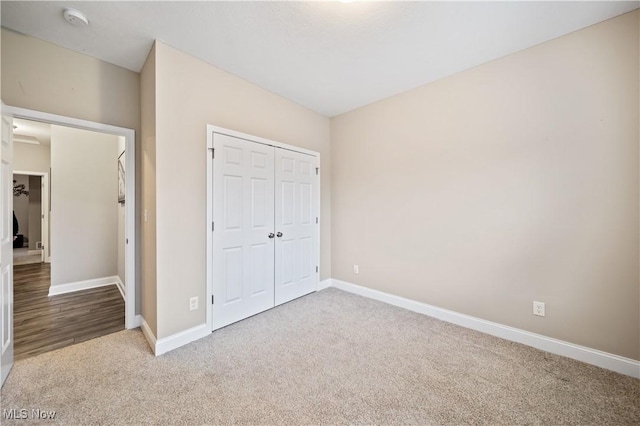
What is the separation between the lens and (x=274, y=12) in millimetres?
1864

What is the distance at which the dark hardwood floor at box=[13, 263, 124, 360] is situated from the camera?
2.33 m

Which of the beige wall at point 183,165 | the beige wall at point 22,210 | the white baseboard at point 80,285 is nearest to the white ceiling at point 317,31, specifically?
the beige wall at point 183,165

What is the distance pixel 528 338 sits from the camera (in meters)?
2.28

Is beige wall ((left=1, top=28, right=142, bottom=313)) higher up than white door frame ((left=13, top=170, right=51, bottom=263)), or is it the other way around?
beige wall ((left=1, top=28, right=142, bottom=313))

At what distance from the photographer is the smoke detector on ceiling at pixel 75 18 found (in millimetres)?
1834

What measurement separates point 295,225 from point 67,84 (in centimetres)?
264

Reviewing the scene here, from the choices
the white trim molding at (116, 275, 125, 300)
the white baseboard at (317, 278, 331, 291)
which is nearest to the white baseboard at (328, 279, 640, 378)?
the white baseboard at (317, 278, 331, 291)

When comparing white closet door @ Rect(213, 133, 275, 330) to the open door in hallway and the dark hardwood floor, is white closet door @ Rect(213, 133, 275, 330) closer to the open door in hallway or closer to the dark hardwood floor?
the dark hardwood floor

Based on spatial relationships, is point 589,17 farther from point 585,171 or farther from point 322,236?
point 322,236

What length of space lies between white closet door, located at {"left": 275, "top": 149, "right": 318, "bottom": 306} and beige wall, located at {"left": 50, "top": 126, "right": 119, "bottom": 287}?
10.2 feet

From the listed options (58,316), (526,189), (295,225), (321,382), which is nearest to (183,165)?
(295,225)

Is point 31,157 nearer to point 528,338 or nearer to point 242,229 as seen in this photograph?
point 242,229

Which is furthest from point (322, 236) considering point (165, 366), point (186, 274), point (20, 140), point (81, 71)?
point (20, 140)

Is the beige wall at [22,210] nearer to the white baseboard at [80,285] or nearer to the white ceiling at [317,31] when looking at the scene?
the white baseboard at [80,285]
